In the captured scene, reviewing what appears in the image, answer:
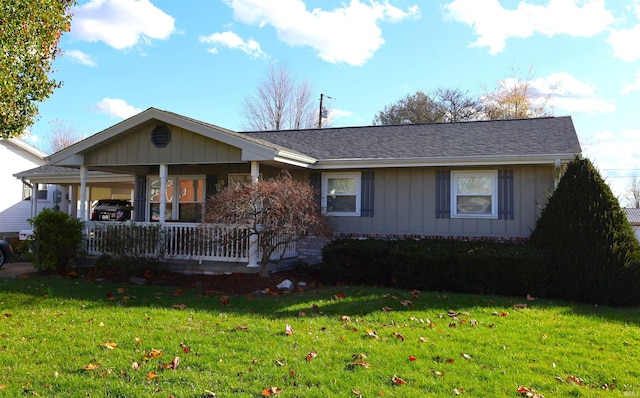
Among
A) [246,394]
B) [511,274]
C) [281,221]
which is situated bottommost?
[246,394]

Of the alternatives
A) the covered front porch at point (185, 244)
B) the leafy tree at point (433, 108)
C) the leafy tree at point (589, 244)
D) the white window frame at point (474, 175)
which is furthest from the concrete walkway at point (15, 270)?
the leafy tree at point (433, 108)

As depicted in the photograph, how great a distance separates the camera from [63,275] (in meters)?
11.3

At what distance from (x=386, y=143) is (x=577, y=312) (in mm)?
6850

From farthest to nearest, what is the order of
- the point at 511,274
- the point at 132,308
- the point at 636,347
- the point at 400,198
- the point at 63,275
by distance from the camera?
the point at 400,198 < the point at 63,275 < the point at 511,274 < the point at 132,308 < the point at 636,347

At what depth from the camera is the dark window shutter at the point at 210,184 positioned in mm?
13873

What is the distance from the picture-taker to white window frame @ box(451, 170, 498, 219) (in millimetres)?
11336

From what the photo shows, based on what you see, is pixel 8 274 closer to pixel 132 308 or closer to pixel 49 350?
pixel 132 308

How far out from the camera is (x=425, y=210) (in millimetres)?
11836

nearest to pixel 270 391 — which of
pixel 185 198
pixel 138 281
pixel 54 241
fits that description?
pixel 138 281

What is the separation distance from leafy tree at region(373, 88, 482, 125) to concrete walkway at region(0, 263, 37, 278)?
27163 mm

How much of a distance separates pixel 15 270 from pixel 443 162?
11.4 m

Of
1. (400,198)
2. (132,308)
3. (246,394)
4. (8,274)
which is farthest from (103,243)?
(246,394)

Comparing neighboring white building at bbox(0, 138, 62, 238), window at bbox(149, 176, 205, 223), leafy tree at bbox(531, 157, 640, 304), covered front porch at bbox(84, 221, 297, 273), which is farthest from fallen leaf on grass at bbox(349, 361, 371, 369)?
neighboring white building at bbox(0, 138, 62, 238)

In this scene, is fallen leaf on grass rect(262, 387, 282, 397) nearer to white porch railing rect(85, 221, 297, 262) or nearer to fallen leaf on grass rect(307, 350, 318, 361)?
fallen leaf on grass rect(307, 350, 318, 361)
